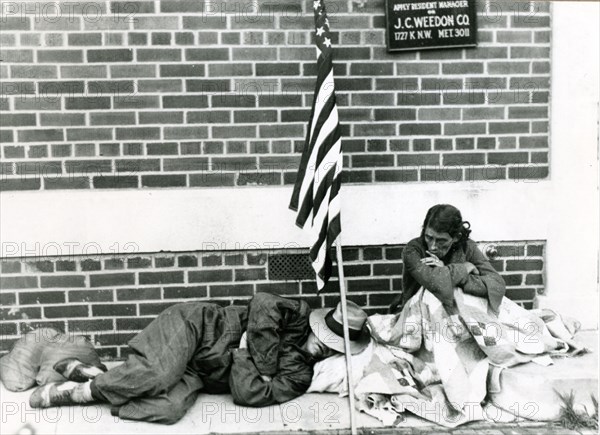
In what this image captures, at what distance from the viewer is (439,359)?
4.35 metres

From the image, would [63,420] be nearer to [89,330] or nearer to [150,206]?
[89,330]

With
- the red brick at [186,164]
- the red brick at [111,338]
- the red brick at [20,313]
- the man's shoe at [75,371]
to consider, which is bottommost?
the man's shoe at [75,371]

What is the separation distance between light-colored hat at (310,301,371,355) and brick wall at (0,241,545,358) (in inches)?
15.7

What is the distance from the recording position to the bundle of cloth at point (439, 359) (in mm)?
4238

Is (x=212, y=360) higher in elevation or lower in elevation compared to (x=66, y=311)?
lower

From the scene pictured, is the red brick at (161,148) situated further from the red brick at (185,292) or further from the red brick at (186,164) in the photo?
the red brick at (185,292)

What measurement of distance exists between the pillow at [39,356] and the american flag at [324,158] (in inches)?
64.7

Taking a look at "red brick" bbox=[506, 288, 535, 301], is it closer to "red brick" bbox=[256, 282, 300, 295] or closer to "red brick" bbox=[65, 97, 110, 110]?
"red brick" bbox=[256, 282, 300, 295]

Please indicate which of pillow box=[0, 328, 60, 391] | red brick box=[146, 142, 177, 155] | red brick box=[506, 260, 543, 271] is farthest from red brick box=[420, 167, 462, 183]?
pillow box=[0, 328, 60, 391]

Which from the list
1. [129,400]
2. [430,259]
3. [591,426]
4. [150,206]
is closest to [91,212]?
[150,206]

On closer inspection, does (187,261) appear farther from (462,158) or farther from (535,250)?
(535,250)

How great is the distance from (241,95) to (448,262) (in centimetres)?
172

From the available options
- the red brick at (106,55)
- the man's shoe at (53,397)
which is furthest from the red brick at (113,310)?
the red brick at (106,55)

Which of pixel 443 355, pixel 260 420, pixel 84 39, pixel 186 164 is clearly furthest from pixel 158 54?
pixel 443 355
